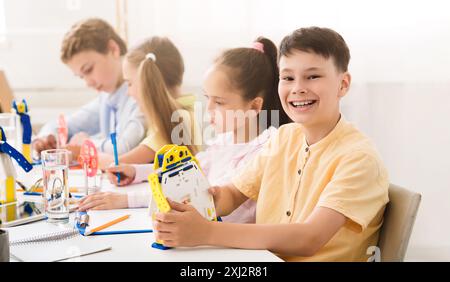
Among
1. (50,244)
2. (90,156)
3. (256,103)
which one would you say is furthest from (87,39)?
(50,244)

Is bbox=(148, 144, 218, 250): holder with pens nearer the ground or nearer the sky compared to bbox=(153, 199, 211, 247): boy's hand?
nearer the sky

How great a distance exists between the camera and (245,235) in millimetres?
882

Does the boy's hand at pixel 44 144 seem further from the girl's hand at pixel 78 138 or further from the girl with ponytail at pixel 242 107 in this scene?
the girl with ponytail at pixel 242 107

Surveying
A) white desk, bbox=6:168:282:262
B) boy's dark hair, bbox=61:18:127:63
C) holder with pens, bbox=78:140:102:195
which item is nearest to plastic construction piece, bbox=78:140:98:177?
holder with pens, bbox=78:140:102:195

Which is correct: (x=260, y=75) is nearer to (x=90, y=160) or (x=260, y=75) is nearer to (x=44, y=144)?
(x=90, y=160)

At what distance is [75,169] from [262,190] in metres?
0.68

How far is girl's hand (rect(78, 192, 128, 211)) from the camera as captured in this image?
3.78 feet

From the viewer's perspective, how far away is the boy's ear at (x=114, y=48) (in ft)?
7.16

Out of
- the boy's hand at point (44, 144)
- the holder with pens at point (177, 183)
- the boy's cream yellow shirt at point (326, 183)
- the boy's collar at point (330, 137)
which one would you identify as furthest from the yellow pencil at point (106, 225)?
the boy's hand at point (44, 144)

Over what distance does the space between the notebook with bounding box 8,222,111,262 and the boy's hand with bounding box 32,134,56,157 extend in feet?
2.86

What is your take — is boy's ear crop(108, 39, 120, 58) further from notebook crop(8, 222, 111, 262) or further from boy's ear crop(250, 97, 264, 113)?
notebook crop(8, 222, 111, 262)

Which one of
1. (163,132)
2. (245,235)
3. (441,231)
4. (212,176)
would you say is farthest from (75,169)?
(441,231)

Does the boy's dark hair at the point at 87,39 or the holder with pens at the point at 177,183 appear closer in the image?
the holder with pens at the point at 177,183

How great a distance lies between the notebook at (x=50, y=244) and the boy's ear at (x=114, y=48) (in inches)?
50.1
